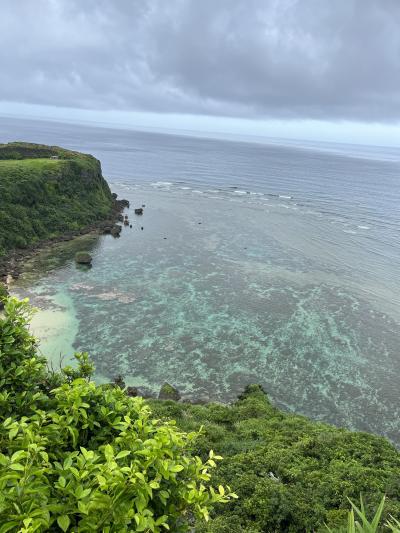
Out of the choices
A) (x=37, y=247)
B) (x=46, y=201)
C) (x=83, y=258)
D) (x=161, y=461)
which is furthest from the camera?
(x=46, y=201)

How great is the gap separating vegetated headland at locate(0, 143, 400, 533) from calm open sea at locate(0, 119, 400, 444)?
564 cm

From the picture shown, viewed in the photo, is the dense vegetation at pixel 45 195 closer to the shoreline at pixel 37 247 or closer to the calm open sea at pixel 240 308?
the shoreline at pixel 37 247

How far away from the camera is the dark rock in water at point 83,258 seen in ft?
216

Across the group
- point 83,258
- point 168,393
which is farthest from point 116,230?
point 168,393

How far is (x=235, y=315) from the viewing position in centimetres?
5278

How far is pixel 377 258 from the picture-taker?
79375mm

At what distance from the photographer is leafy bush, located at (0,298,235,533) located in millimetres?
5609

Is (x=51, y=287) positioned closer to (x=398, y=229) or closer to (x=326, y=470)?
(x=326, y=470)

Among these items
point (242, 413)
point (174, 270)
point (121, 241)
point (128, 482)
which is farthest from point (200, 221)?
point (128, 482)

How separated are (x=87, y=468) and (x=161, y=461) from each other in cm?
125

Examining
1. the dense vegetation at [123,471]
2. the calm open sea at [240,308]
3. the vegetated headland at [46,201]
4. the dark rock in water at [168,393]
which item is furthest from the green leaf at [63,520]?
the vegetated headland at [46,201]

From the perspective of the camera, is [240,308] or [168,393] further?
[240,308]

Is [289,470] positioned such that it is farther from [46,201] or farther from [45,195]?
[45,195]

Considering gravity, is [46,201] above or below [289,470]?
above
